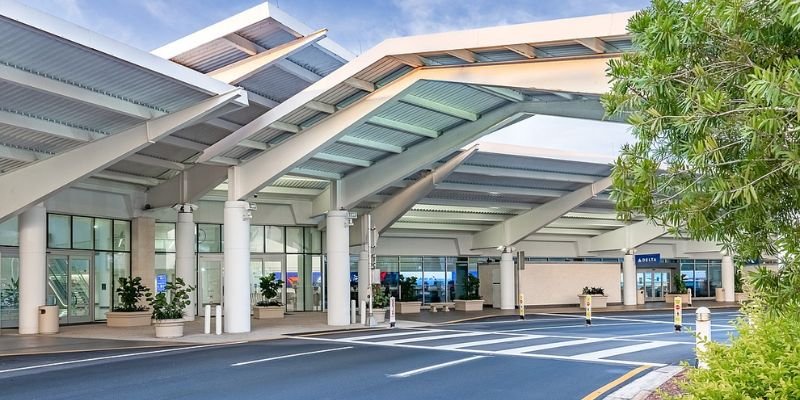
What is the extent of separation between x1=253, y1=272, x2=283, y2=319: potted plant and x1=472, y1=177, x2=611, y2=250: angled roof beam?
1292 cm

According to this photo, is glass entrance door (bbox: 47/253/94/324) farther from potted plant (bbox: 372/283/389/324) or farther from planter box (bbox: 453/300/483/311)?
planter box (bbox: 453/300/483/311)

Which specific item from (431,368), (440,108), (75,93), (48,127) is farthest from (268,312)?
(431,368)

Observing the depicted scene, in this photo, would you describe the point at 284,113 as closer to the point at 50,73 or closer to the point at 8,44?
the point at 50,73

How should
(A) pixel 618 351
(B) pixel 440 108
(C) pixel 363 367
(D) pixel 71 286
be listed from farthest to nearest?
1. (D) pixel 71 286
2. (B) pixel 440 108
3. (A) pixel 618 351
4. (C) pixel 363 367

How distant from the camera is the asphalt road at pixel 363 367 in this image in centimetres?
1343

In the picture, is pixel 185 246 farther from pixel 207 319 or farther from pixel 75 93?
pixel 75 93

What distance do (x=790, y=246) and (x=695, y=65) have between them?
4.91 ft

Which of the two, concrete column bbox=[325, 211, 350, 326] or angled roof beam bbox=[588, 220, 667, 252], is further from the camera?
angled roof beam bbox=[588, 220, 667, 252]

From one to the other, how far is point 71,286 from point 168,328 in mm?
9201

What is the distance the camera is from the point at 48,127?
21.0 metres

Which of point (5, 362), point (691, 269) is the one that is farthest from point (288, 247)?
point (691, 269)

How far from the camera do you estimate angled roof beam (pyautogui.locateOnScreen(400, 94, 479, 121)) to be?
985 inches

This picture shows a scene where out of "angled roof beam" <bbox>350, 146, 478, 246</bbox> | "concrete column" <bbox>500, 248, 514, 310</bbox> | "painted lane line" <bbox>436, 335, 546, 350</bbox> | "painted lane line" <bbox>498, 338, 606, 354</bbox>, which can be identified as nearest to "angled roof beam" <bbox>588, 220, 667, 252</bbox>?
"concrete column" <bbox>500, 248, 514, 310</bbox>

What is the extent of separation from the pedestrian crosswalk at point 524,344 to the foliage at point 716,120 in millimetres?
11530
